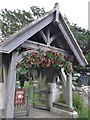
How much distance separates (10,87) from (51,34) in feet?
8.79

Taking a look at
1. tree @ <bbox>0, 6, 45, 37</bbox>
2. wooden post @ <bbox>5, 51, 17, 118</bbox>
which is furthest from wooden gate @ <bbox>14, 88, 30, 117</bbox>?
tree @ <bbox>0, 6, 45, 37</bbox>

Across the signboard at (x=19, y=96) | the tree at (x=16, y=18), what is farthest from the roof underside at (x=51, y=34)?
the tree at (x=16, y=18)

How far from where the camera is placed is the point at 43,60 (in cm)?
541

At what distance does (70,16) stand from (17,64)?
20.8m

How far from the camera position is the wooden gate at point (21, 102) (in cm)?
550

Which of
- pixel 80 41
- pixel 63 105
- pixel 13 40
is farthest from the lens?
pixel 80 41

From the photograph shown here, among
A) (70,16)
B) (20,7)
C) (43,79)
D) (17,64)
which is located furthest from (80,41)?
(17,64)

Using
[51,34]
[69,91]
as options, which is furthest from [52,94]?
[51,34]

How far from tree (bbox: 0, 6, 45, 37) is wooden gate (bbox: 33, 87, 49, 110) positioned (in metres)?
14.3

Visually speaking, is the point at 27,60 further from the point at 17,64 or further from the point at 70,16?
the point at 70,16

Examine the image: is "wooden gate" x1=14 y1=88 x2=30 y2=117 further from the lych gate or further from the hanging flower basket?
the hanging flower basket

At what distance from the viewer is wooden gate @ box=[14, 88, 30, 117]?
18.0 ft

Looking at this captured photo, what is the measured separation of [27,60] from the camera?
5086 mm

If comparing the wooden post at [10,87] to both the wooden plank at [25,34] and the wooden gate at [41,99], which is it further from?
the wooden gate at [41,99]
